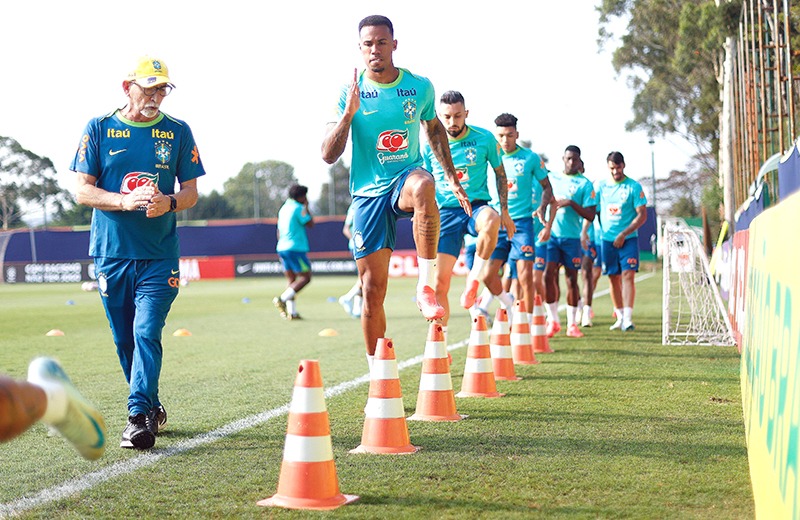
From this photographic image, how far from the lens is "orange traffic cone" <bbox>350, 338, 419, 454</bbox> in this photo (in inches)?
201

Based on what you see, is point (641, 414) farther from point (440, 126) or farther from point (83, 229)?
point (83, 229)

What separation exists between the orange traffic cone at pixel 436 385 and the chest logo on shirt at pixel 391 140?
1193 mm

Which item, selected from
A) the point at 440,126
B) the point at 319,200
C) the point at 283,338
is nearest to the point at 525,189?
the point at 283,338

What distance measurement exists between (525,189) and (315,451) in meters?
7.78

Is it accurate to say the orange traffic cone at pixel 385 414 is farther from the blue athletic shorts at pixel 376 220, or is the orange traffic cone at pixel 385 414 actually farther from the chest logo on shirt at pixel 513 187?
the chest logo on shirt at pixel 513 187

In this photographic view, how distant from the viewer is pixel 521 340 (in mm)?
9516

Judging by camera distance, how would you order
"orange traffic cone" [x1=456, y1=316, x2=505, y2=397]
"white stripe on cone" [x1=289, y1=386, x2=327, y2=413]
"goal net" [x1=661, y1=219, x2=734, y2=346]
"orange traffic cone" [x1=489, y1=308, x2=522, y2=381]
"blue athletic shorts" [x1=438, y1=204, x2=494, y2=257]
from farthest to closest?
"goal net" [x1=661, y1=219, x2=734, y2=346] → "blue athletic shorts" [x1=438, y1=204, x2=494, y2=257] → "orange traffic cone" [x1=489, y1=308, x2=522, y2=381] → "orange traffic cone" [x1=456, y1=316, x2=505, y2=397] → "white stripe on cone" [x1=289, y1=386, x2=327, y2=413]

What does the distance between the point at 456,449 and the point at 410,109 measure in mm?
2394

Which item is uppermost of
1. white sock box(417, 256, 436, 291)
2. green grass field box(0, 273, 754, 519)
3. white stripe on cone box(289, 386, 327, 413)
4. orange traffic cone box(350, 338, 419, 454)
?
white sock box(417, 256, 436, 291)

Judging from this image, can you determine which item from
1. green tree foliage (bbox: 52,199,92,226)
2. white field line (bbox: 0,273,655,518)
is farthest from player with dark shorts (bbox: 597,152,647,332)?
green tree foliage (bbox: 52,199,92,226)

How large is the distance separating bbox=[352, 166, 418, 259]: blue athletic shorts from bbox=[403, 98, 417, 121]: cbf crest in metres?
0.33

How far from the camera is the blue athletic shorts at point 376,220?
6504 millimetres

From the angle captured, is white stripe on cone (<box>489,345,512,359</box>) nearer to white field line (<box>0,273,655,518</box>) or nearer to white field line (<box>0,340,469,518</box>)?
white field line (<box>0,273,655,518</box>)

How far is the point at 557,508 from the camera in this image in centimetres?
398
